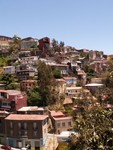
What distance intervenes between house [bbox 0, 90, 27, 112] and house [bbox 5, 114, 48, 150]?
23.5 ft

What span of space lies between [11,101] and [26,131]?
1052 centimetres

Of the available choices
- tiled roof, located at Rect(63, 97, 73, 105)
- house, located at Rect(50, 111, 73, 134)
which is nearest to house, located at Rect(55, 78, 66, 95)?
tiled roof, located at Rect(63, 97, 73, 105)

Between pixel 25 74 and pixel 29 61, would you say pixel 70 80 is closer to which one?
pixel 25 74

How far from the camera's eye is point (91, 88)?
72125 mm

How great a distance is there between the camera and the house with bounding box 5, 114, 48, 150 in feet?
152

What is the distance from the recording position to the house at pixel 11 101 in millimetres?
55625

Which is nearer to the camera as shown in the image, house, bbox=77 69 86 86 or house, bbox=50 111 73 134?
house, bbox=50 111 73 134

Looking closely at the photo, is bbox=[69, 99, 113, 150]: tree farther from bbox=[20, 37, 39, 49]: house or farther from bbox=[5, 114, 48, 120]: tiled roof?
bbox=[20, 37, 39, 49]: house

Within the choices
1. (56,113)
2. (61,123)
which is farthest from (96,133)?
(56,113)

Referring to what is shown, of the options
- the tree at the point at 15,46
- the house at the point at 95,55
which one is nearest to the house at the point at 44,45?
the tree at the point at 15,46

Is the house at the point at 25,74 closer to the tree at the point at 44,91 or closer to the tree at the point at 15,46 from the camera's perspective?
the tree at the point at 44,91

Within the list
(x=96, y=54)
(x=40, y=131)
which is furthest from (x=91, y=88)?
(x=96, y=54)

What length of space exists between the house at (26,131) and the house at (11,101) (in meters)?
7.15

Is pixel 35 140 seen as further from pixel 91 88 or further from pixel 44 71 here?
pixel 91 88
